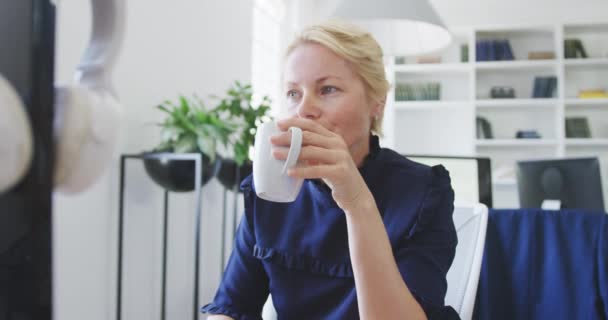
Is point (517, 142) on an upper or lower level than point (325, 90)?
upper

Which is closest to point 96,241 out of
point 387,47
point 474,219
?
point 387,47

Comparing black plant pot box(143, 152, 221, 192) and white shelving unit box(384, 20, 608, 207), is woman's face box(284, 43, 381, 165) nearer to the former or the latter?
black plant pot box(143, 152, 221, 192)

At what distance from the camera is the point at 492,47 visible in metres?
5.06

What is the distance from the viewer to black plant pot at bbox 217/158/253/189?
230cm

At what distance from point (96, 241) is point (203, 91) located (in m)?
1.12

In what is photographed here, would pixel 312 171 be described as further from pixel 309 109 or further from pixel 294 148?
A: pixel 309 109

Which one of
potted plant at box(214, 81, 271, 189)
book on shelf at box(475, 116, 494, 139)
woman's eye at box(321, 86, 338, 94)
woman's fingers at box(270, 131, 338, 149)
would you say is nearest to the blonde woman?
woman's eye at box(321, 86, 338, 94)

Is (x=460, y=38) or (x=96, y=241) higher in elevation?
(x=460, y=38)

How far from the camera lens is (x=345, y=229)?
93 cm

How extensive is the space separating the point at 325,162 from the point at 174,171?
1295 millimetres

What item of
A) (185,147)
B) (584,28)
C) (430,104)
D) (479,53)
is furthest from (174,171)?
(584,28)

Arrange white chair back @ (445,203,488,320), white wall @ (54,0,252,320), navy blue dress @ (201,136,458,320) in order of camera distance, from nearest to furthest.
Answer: navy blue dress @ (201,136,458,320), white chair back @ (445,203,488,320), white wall @ (54,0,252,320)

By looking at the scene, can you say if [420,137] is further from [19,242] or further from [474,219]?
[19,242]

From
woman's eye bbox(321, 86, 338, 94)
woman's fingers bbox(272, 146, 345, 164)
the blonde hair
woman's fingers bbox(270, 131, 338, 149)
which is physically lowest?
woman's fingers bbox(272, 146, 345, 164)
